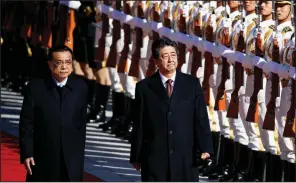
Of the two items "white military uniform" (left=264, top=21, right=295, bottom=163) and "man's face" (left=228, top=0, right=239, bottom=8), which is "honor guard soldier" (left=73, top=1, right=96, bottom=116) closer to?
"man's face" (left=228, top=0, right=239, bottom=8)

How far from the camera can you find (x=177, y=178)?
35.1ft

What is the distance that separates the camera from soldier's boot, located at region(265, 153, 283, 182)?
14.1 metres

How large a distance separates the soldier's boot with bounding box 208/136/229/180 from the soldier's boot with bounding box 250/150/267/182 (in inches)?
18.7

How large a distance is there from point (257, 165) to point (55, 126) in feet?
13.4

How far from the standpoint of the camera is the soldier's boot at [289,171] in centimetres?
1377

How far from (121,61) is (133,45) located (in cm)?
31

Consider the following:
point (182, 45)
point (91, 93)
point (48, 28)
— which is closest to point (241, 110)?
point (182, 45)

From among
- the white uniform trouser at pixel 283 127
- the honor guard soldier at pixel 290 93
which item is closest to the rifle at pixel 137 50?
the white uniform trouser at pixel 283 127

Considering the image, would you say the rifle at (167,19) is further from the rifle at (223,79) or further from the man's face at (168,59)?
the man's face at (168,59)

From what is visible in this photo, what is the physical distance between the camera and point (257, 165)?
1447 cm

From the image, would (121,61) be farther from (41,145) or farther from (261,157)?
(41,145)

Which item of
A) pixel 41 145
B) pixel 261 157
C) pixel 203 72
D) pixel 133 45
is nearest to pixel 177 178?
pixel 41 145

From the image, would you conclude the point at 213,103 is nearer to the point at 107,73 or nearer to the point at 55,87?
the point at 107,73

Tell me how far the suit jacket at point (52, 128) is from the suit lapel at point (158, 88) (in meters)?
0.50
